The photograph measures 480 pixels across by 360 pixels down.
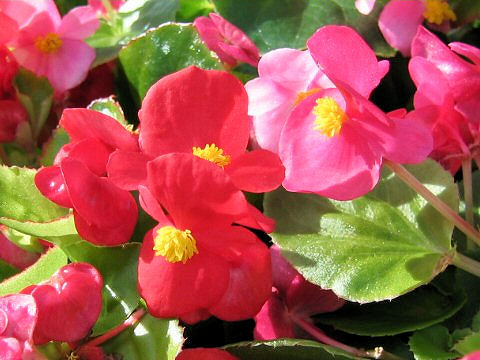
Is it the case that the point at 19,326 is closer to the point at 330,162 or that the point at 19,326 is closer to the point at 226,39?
the point at 330,162

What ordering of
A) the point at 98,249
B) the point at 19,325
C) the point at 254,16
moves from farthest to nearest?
the point at 254,16
the point at 98,249
the point at 19,325

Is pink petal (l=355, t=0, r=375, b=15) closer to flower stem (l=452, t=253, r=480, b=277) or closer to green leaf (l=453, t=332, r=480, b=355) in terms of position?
flower stem (l=452, t=253, r=480, b=277)

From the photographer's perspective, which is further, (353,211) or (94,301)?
(353,211)

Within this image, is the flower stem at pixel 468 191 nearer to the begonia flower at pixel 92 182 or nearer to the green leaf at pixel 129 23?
the begonia flower at pixel 92 182

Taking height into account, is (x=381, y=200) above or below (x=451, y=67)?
below

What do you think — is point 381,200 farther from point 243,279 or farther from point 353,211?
point 243,279

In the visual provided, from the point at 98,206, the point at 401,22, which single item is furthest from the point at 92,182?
the point at 401,22

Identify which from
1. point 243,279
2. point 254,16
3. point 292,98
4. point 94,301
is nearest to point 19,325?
point 94,301

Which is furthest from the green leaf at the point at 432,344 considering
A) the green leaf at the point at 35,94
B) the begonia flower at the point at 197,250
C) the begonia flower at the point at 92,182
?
the green leaf at the point at 35,94
